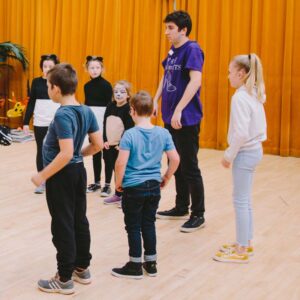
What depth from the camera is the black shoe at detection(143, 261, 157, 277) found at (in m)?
2.77

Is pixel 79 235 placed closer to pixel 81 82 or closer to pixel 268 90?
pixel 268 90

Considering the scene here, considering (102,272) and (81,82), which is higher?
(81,82)

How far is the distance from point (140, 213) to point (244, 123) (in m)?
0.70

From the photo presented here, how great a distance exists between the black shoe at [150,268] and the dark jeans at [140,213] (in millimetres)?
62

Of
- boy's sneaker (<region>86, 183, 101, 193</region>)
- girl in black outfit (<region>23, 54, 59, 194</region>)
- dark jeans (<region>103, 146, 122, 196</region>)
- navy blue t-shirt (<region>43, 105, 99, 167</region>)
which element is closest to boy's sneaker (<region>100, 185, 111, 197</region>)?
dark jeans (<region>103, 146, 122, 196</region>)

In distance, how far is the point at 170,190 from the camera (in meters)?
4.73

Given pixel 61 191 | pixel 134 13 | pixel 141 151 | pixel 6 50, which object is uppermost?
pixel 134 13

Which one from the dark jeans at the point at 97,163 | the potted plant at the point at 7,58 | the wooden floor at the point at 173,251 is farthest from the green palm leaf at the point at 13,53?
the dark jeans at the point at 97,163

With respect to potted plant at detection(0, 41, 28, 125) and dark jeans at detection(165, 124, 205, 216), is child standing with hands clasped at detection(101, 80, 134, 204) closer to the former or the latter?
dark jeans at detection(165, 124, 205, 216)

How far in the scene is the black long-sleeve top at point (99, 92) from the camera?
446 cm

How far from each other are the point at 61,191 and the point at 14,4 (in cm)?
668

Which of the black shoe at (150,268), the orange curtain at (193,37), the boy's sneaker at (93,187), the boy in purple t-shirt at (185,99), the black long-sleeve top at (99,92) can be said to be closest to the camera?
the black shoe at (150,268)

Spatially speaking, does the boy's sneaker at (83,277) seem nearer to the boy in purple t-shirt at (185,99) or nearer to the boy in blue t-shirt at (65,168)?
the boy in blue t-shirt at (65,168)

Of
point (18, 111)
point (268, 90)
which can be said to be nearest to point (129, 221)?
point (268, 90)
